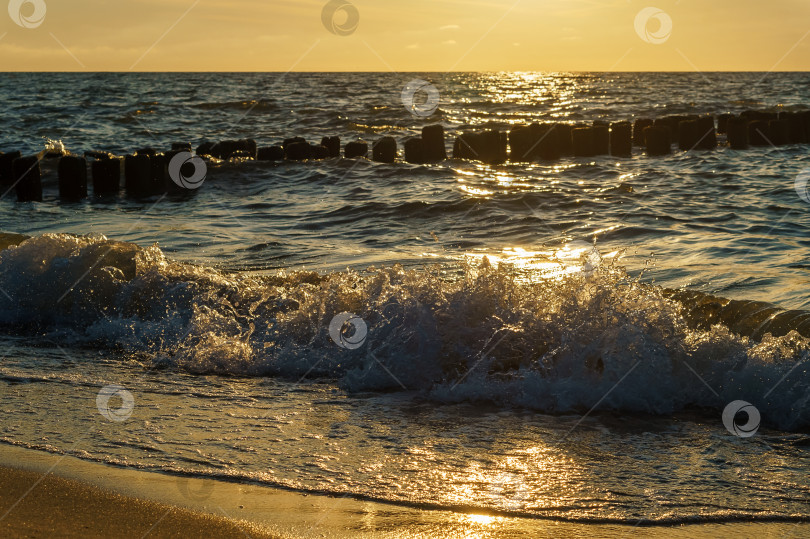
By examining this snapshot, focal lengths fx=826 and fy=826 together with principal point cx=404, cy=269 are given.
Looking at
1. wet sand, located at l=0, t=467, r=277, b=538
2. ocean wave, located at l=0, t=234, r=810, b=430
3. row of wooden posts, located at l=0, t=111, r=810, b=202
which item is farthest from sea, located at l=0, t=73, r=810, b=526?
row of wooden posts, located at l=0, t=111, r=810, b=202

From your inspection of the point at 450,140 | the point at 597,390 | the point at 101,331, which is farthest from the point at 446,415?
the point at 450,140

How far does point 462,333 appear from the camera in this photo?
581cm

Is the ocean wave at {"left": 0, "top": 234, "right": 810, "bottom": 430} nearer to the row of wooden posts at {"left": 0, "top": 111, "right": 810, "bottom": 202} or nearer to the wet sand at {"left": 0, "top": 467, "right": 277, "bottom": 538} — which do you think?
the wet sand at {"left": 0, "top": 467, "right": 277, "bottom": 538}

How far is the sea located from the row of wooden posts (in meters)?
2.85

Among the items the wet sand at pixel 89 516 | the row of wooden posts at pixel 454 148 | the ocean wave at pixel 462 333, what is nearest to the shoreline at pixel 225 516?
the wet sand at pixel 89 516

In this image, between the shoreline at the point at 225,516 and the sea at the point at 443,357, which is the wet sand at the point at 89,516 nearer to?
the shoreline at the point at 225,516

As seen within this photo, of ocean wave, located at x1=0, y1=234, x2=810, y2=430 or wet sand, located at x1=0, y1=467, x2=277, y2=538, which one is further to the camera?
ocean wave, located at x1=0, y1=234, x2=810, y2=430

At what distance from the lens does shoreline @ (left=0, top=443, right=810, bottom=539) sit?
323cm

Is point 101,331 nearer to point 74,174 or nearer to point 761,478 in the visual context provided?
point 761,478

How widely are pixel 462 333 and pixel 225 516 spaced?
2.76 m

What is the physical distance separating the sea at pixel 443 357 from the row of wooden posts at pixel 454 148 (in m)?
2.85

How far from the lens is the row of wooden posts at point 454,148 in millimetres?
13547

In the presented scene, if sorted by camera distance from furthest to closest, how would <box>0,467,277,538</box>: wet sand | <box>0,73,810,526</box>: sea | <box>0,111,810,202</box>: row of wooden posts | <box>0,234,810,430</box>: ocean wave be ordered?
1. <box>0,111,810,202</box>: row of wooden posts
2. <box>0,234,810,430</box>: ocean wave
3. <box>0,73,810,526</box>: sea
4. <box>0,467,277,538</box>: wet sand

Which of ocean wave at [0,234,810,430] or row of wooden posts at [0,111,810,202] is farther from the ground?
row of wooden posts at [0,111,810,202]
